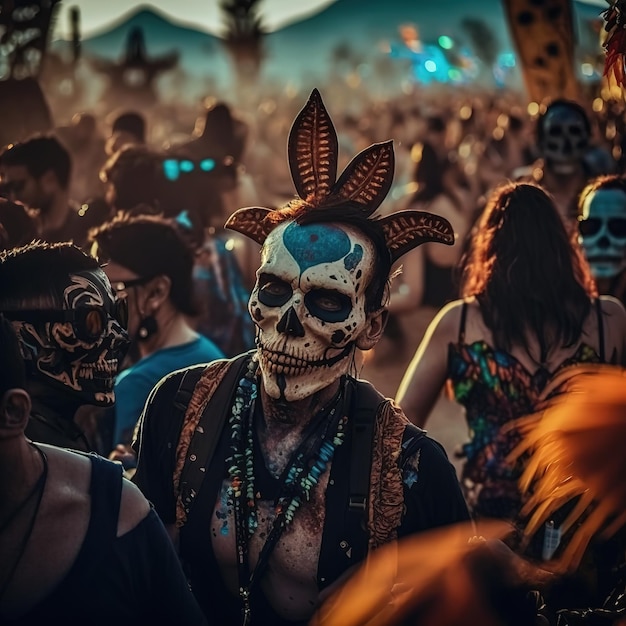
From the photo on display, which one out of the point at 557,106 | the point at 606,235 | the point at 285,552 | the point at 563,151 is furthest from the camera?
the point at 557,106

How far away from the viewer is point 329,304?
350 centimetres

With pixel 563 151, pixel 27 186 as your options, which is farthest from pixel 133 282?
pixel 563 151

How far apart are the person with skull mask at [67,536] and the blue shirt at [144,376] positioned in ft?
5.95

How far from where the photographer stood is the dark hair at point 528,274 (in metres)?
4.44

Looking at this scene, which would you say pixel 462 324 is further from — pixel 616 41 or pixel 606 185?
pixel 606 185

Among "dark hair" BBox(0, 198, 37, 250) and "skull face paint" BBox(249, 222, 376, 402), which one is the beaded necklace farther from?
"dark hair" BBox(0, 198, 37, 250)

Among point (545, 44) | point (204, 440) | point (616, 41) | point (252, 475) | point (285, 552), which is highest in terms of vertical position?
point (545, 44)

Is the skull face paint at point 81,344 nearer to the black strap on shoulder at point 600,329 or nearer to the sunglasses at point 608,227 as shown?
the black strap on shoulder at point 600,329

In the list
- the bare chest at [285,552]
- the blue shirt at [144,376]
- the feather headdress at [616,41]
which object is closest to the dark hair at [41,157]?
the blue shirt at [144,376]

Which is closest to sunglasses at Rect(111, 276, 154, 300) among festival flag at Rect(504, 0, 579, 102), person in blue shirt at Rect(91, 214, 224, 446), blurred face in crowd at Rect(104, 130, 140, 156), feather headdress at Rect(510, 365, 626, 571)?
person in blue shirt at Rect(91, 214, 224, 446)

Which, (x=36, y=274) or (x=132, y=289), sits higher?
(x=36, y=274)

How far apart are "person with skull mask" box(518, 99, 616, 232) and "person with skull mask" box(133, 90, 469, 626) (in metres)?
4.60

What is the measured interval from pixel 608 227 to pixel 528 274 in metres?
1.61

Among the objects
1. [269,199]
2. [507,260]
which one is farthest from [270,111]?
[507,260]
